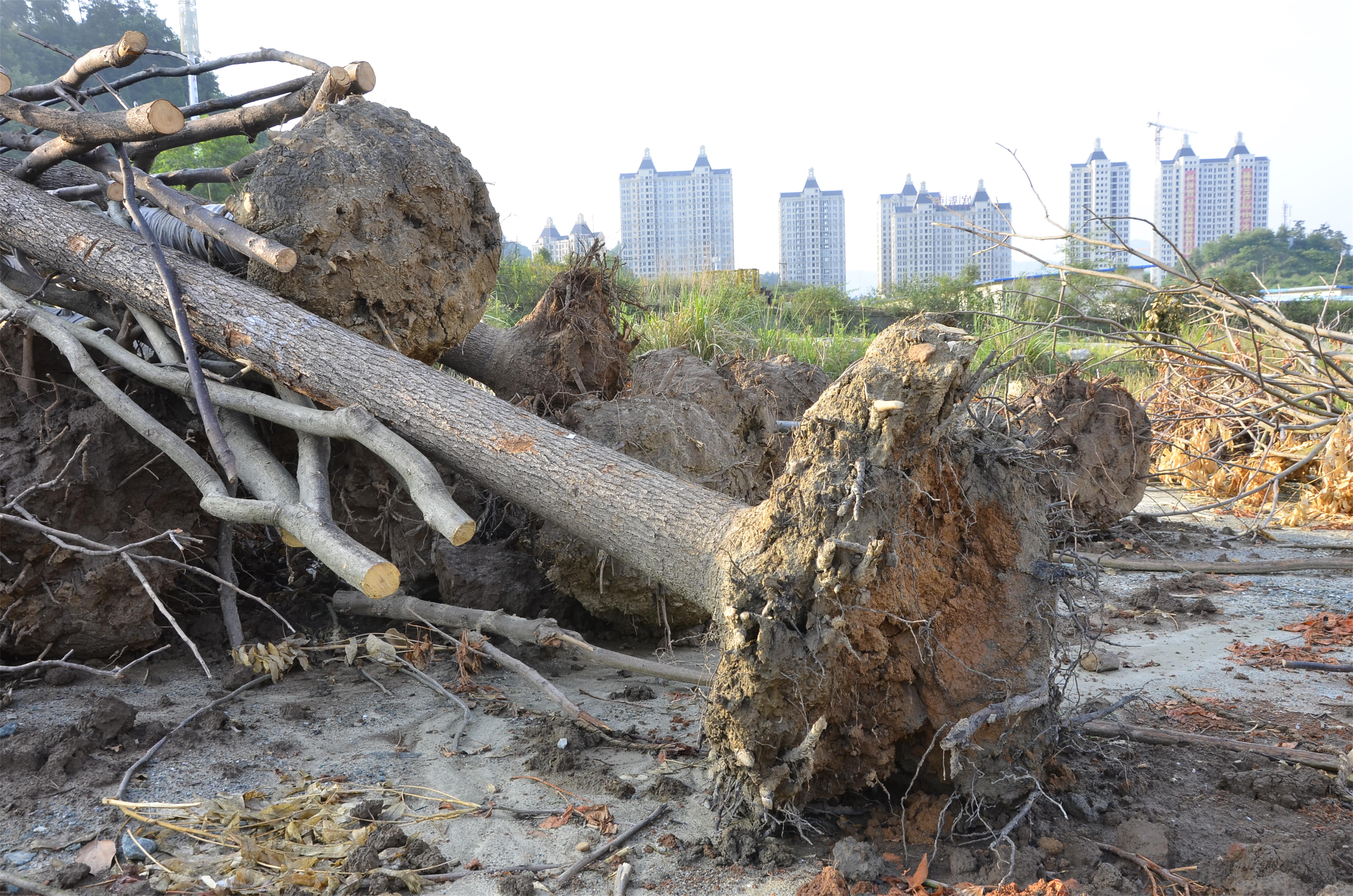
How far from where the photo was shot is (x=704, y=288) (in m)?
12.0

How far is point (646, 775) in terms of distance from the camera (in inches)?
114

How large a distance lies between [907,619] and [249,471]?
2.66m

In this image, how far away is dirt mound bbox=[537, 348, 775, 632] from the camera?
13.4 feet

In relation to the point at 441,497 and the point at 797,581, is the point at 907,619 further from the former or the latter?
the point at 441,497

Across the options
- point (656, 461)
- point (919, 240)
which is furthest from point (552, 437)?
point (919, 240)

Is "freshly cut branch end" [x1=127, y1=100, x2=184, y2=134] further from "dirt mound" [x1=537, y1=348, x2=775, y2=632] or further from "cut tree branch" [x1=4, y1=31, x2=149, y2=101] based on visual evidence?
"dirt mound" [x1=537, y1=348, x2=775, y2=632]

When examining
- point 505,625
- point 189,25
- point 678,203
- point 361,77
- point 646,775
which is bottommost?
point 646,775

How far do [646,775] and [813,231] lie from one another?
62216 mm

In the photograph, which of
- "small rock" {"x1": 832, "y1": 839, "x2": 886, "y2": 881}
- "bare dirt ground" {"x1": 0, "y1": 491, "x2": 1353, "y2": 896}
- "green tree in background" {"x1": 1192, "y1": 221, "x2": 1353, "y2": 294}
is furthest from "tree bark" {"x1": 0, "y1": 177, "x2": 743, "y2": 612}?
"green tree in background" {"x1": 1192, "y1": 221, "x2": 1353, "y2": 294}

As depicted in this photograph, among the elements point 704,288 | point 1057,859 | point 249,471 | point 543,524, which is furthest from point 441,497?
point 704,288

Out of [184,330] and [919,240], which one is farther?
[919,240]

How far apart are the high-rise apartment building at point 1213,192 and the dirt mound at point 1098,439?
212 feet

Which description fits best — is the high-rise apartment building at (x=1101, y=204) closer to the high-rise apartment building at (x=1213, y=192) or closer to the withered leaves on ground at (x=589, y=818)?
the withered leaves on ground at (x=589, y=818)

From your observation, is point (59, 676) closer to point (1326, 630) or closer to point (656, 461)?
point (656, 461)
